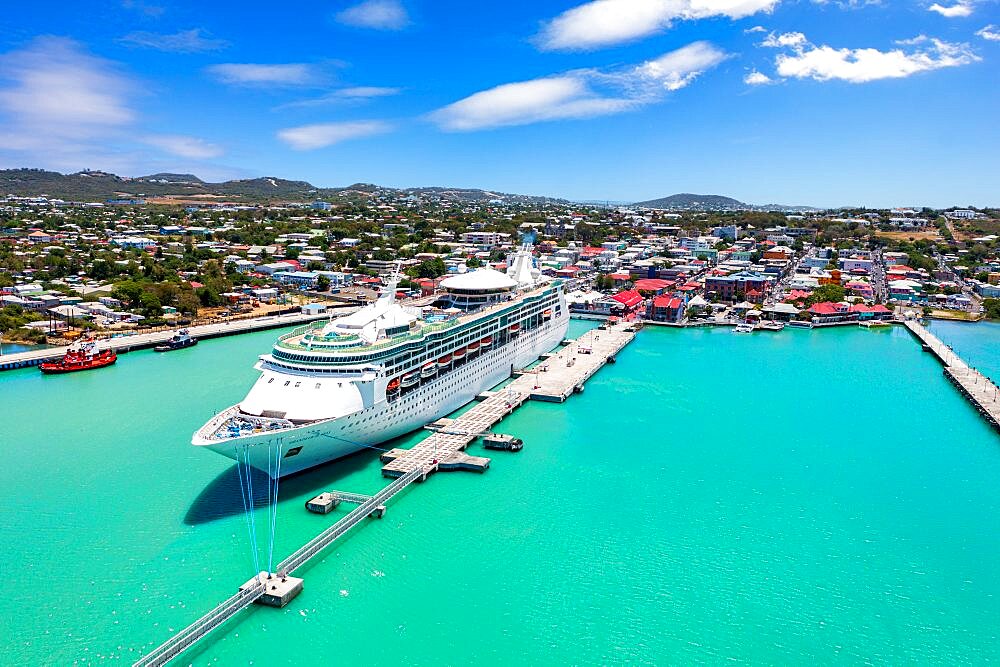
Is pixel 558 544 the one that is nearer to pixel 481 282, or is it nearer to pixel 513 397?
pixel 513 397

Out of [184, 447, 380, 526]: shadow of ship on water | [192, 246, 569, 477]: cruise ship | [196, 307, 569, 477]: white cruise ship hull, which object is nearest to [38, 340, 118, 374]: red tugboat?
[192, 246, 569, 477]: cruise ship

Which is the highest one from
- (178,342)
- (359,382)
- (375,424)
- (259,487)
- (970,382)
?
(359,382)

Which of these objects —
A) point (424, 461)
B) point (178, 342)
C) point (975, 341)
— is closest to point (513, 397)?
point (424, 461)

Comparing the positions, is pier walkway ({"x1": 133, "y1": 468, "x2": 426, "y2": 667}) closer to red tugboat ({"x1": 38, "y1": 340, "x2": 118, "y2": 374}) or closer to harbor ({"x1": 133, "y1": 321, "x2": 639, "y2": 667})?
harbor ({"x1": 133, "y1": 321, "x2": 639, "y2": 667})

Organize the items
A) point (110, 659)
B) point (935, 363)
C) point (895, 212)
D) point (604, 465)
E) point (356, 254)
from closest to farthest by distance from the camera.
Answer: point (110, 659)
point (604, 465)
point (935, 363)
point (356, 254)
point (895, 212)

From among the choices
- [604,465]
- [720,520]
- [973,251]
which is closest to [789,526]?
[720,520]

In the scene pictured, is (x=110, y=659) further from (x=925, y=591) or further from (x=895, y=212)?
(x=895, y=212)
